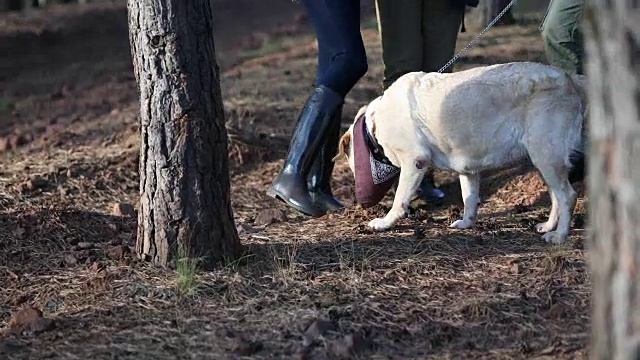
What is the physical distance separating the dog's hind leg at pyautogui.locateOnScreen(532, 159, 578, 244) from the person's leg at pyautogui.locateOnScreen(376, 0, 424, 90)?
1.22m

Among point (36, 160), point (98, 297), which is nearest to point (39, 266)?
point (98, 297)

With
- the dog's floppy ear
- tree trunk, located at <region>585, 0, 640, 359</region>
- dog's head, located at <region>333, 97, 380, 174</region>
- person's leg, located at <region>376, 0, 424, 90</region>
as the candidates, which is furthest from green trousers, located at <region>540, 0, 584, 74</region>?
tree trunk, located at <region>585, 0, 640, 359</region>

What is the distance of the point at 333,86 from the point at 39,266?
6.03 ft

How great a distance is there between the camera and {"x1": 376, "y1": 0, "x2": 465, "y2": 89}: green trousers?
5.84 metres

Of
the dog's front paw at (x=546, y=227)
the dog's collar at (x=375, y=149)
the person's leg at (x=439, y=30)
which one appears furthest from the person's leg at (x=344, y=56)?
the dog's front paw at (x=546, y=227)

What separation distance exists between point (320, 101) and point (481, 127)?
0.97 m

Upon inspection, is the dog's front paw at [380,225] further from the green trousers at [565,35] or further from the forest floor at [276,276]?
the green trousers at [565,35]

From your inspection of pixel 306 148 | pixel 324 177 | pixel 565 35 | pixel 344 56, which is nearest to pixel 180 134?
pixel 306 148

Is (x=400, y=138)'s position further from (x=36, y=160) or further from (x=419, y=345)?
(x=36, y=160)

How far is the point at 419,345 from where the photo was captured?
3883mm

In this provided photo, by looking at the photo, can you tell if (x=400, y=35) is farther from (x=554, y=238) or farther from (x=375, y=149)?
(x=554, y=238)

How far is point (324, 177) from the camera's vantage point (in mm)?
5992

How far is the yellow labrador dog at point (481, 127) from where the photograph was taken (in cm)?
498

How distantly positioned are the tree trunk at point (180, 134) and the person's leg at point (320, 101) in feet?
3.28
